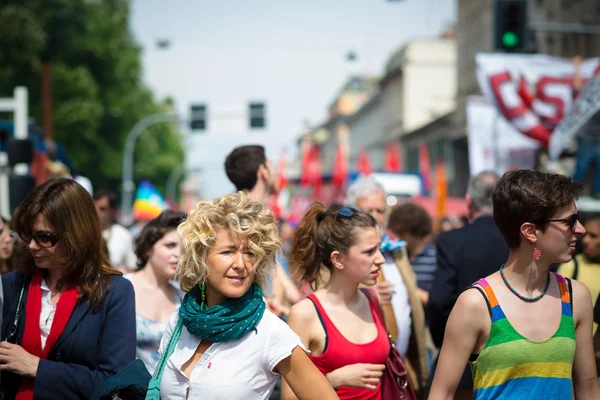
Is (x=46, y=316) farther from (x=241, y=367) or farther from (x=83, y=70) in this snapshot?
(x=83, y=70)

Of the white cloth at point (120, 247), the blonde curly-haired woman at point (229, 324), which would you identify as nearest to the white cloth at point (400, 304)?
the blonde curly-haired woman at point (229, 324)

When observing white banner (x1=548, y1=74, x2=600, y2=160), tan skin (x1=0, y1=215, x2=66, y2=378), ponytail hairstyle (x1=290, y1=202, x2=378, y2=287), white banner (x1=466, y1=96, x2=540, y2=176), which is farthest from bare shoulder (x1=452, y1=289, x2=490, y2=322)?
white banner (x1=466, y1=96, x2=540, y2=176)

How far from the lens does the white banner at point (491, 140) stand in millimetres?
12773

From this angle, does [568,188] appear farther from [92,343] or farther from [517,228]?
[92,343]

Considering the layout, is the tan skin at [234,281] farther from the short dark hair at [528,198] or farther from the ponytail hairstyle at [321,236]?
the ponytail hairstyle at [321,236]

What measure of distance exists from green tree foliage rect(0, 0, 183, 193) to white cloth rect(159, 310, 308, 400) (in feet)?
112

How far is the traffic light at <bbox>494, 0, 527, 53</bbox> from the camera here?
12.6m

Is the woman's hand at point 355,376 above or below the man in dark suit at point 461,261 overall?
below

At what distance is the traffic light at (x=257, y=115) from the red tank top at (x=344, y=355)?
22.9m

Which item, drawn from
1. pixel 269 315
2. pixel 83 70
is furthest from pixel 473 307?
pixel 83 70

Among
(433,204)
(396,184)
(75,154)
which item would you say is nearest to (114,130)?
(75,154)

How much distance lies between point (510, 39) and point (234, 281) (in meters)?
10.4

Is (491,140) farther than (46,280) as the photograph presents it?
Yes

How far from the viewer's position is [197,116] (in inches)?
1057
